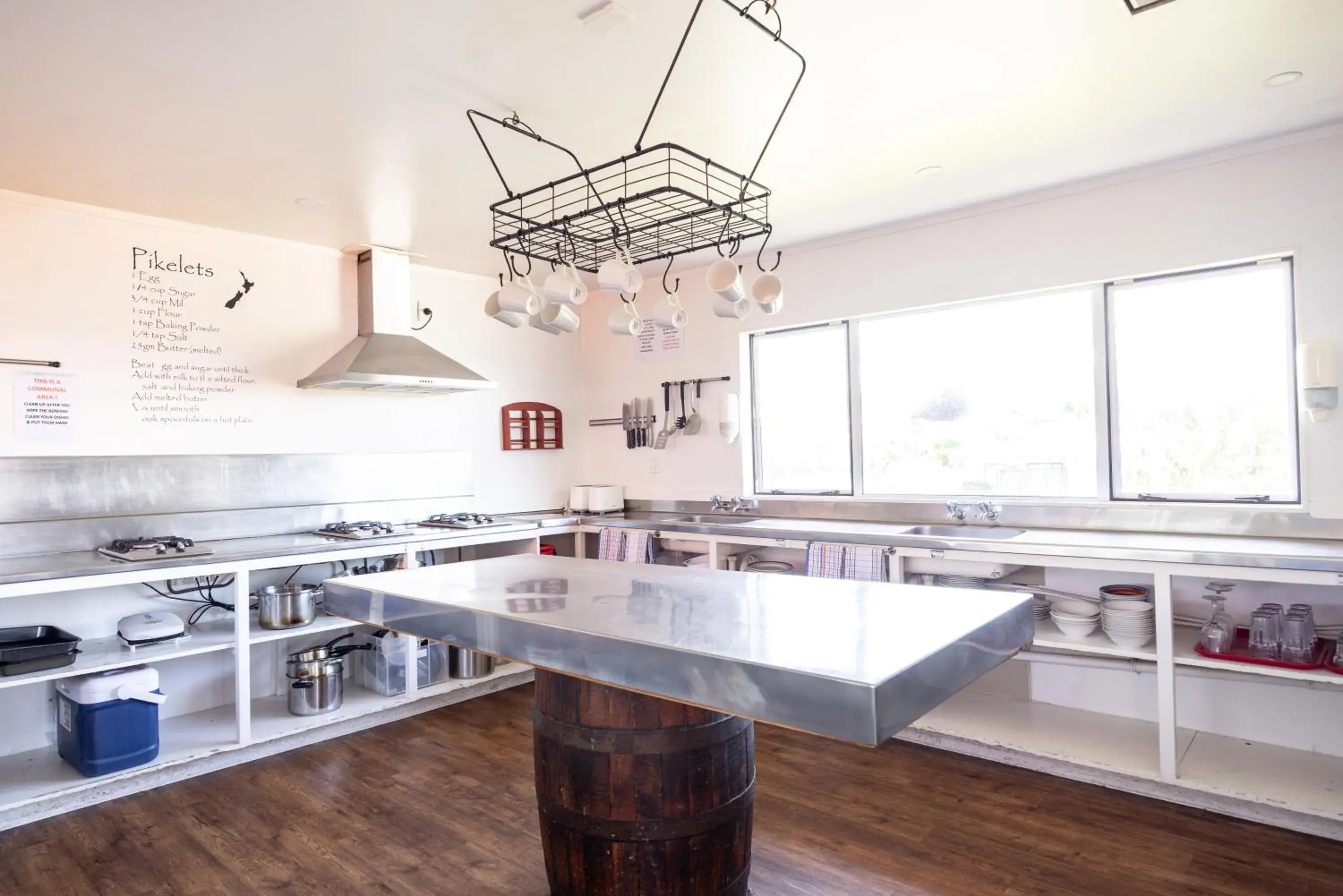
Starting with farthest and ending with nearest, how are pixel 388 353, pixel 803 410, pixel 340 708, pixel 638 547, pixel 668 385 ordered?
pixel 668 385 < pixel 803 410 < pixel 638 547 < pixel 388 353 < pixel 340 708

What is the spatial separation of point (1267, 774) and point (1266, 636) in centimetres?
47

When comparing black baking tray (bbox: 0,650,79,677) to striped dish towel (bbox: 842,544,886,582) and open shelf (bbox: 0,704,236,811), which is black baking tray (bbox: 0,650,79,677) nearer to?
open shelf (bbox: 0,704,236,811)

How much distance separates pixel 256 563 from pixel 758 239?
2.86 metres

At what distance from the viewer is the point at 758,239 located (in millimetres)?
4109

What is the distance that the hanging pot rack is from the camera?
1.80 metres

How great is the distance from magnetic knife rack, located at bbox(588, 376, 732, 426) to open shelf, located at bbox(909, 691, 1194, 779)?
6.88 feet

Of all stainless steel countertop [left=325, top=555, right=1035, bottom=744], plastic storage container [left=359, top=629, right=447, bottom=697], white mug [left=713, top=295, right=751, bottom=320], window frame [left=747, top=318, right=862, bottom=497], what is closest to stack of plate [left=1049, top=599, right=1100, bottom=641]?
window frame [left=747, top=318, right=862, bottom=497]

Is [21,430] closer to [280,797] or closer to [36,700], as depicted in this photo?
[36,700]

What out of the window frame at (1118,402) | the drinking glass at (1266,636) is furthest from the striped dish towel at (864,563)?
the drinking glass at (1266,636)

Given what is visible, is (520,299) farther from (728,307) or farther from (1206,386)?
(1206,386)

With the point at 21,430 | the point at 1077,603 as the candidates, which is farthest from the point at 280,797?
the point at 1077,603

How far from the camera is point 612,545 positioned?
14.1 ft

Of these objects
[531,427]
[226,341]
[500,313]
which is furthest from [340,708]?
[500,313]

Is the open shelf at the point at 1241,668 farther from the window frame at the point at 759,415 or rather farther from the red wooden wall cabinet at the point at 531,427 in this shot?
the red wooden wall cabinet at the point at 531,427
